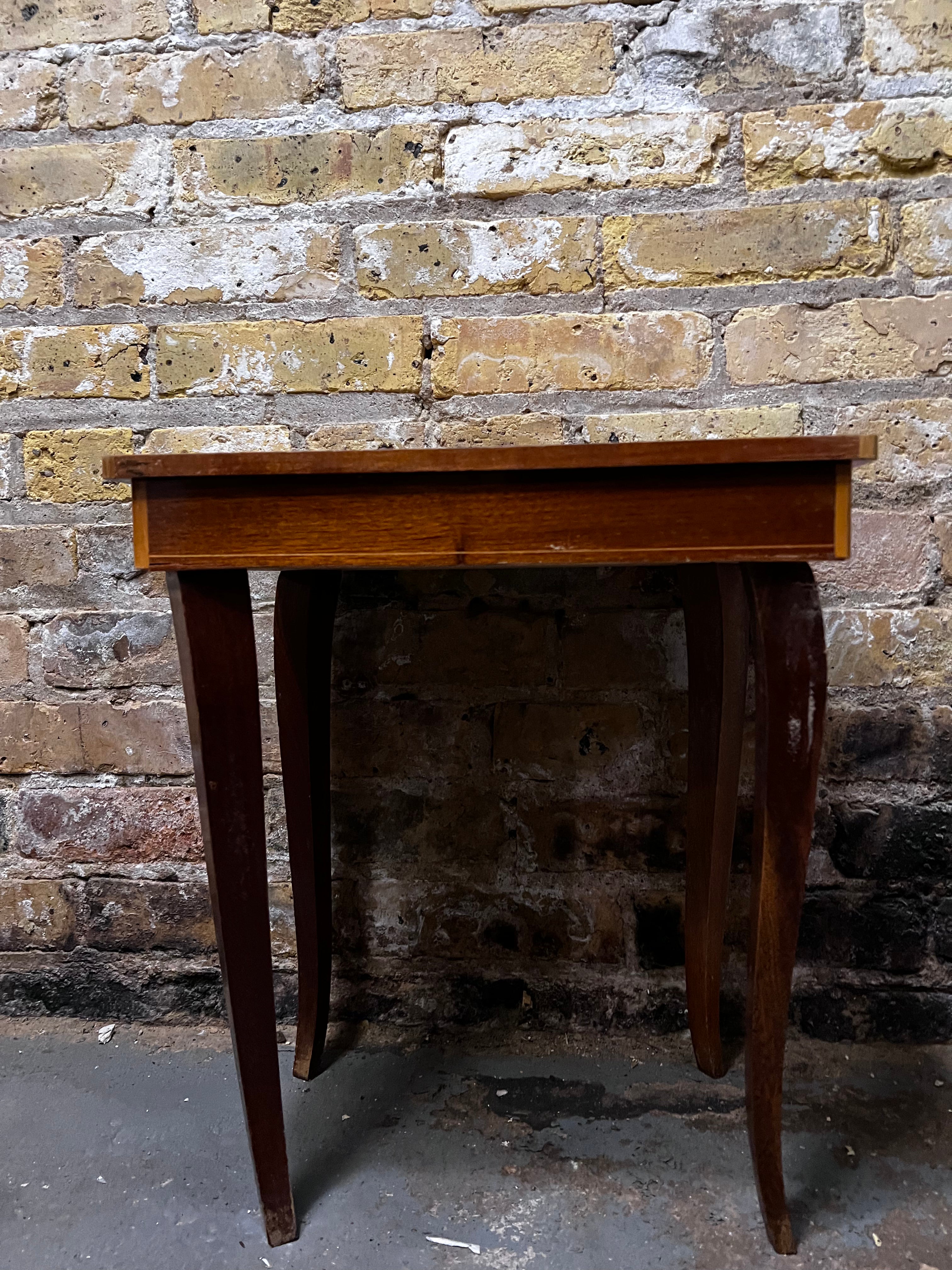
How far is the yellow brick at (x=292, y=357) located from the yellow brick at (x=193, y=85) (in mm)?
341

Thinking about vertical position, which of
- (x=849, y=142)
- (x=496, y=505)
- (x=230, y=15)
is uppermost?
(x=230, y=15)

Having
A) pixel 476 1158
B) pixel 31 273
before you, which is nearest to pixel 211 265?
pixel 31 273

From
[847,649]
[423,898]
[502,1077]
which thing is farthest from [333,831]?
[847,649]

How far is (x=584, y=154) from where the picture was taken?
1402 millimetres

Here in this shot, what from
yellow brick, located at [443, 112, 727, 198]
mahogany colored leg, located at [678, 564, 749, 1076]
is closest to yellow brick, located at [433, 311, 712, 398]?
yellow brick, located at [443, 112, 727, 198]

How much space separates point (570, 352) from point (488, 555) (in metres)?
0.65

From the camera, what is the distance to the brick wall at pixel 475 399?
4.56 feet

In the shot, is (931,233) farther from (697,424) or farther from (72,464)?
(72,464)

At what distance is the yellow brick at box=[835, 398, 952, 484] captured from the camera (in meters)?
1.40

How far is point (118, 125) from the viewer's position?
4.82 feet

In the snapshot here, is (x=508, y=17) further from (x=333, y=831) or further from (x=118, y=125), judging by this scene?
(x=333, y=831)

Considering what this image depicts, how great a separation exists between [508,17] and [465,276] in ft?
1.31

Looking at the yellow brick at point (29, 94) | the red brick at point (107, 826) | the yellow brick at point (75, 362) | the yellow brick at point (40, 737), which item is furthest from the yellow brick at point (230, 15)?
the red brick at point (107, 826)

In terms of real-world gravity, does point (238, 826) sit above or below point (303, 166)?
below
